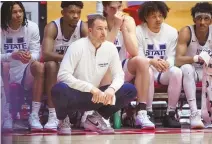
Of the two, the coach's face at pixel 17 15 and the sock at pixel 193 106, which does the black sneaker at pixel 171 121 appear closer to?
the sock at pixel 193 106

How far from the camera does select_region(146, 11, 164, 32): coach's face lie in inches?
214

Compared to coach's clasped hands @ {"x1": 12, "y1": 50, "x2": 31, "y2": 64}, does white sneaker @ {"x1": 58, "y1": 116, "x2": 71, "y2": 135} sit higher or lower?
lower

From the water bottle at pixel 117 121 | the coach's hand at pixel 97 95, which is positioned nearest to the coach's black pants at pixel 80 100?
the coach's hand at pixel 97 95

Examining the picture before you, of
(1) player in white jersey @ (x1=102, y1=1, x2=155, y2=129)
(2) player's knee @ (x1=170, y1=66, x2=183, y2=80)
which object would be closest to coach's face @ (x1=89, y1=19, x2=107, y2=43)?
(1) player in white jersey @ (x1=102, y1=1, x2=155, y2=129)

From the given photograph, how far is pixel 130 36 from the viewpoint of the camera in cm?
525

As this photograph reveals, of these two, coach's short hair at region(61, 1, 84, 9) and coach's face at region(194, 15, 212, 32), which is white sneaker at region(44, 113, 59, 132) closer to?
coach's short hair at region(61, 1, 84, 9)

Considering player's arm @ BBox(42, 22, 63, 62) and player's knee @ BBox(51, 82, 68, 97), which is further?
player's arm @ BBox(42, 22, 63, 62)

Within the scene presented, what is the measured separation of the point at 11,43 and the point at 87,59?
649 mm

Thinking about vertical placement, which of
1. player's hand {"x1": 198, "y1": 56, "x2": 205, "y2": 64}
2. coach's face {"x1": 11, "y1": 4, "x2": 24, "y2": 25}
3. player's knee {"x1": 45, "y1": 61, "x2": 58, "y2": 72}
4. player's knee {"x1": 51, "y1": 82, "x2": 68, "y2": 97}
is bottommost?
player's knee {"x1": 51, "y1": 82, "x2": 68, "y2": 97}

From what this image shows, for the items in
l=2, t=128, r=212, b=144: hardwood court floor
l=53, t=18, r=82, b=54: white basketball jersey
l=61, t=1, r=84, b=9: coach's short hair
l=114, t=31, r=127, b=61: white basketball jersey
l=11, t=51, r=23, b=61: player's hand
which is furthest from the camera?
l=114, t=31, r=127, b=61: white basketball jersey

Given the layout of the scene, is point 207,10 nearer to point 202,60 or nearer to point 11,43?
point 202,60

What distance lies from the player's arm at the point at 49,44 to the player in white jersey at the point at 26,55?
66 mm

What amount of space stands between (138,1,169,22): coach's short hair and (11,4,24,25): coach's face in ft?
3.64

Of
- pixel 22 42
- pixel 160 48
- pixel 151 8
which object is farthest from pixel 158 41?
pixel 22 42
